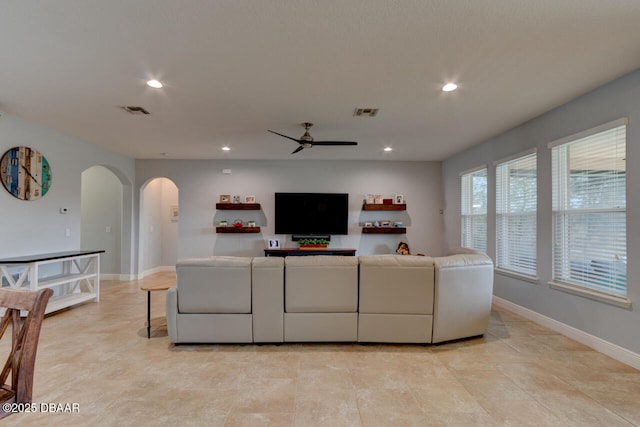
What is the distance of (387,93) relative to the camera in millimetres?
3314

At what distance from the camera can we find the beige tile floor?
2.07 meters

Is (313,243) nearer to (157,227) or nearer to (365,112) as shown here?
(365,112)

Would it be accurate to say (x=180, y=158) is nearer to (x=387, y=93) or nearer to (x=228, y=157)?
(x=228, y=157)

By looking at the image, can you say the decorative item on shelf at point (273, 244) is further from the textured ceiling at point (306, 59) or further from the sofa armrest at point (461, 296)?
the sofa armrest at point (461, 296)

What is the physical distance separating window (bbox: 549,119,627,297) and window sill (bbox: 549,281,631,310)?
0.14ft

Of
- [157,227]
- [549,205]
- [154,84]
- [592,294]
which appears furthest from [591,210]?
[157,227]

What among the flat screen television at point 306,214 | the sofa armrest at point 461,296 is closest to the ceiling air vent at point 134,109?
the flat screen television at point 306,214

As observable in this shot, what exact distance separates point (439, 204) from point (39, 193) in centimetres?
711

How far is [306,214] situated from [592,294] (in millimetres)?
4821

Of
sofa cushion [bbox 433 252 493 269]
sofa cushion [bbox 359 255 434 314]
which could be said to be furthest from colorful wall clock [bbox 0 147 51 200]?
sofa cushion [bbox 433 252 493 269]

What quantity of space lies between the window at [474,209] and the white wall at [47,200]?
672 cm

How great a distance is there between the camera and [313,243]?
22.5 ft

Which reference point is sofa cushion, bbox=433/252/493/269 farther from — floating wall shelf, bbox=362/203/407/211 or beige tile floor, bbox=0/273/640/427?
floating wall shelf, bbox=362/203/407/211

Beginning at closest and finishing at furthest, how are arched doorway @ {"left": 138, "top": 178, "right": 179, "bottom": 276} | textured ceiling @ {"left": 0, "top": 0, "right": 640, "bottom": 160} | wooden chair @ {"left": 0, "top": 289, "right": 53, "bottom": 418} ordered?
wooden chair @ {"left": 0, "top": 289, "right": 53, "bottom": 418}
textured ceiling @ {"left": 0, "top": 0, "right": 640, "bottom": 160}
arched doorway @ {"left": 138, "top": 178, "right": 179, "bottom": 276}
